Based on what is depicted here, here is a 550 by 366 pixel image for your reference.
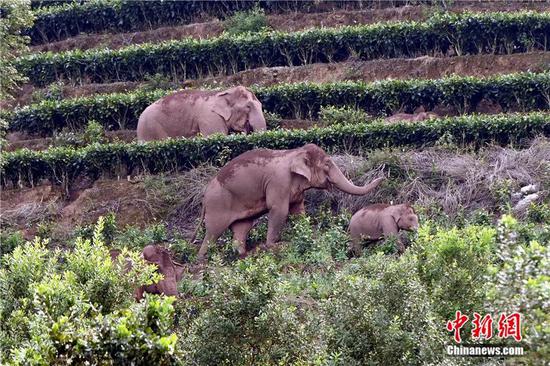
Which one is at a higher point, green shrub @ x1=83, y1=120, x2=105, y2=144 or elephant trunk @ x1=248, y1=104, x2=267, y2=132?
elephant trunk @ x1=248, y1=104, x2=267, y2=132

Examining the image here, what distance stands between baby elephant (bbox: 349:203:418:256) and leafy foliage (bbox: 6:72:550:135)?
7.19 metres

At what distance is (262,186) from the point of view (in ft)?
106

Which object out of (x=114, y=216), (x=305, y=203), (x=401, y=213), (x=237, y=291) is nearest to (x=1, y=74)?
(x=114, y=216)

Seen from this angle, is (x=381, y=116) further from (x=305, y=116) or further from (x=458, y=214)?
(x=458, y=214)

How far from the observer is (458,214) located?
102 feet

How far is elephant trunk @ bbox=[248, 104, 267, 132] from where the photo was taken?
37.1m

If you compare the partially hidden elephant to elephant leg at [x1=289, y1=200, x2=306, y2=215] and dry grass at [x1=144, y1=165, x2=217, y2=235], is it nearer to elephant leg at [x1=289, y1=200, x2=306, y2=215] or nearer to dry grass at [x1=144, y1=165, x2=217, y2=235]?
elephant leg at [x1=289, y1=200, x2=306, y2=215]

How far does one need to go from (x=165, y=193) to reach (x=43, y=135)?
26.0 ft

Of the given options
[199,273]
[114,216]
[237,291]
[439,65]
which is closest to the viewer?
[237,291]

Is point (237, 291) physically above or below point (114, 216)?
above

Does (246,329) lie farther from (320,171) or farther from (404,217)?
(320,171)

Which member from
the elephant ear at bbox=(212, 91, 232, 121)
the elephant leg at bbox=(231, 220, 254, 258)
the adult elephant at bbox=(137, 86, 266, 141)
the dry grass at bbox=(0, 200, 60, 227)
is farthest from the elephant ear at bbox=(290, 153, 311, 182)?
the dry grass at bbox=(0, 200, 60, 227)

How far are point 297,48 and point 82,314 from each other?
2831 centimetres

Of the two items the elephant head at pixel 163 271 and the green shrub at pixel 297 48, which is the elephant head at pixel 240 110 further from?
the elephant head at pixel 163 271
